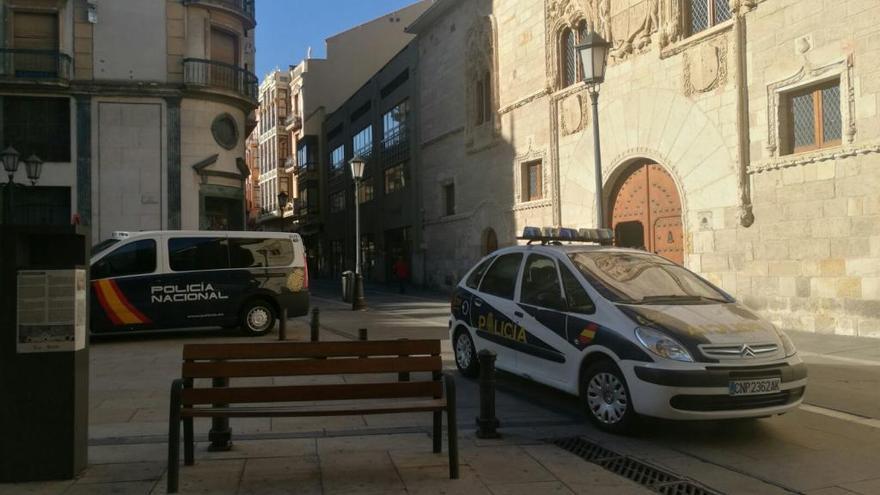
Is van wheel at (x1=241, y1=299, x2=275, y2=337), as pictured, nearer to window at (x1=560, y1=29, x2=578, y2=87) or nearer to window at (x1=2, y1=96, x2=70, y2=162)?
window at (x1=560, y1=29, x2=578, y2=87)

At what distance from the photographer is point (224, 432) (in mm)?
5559

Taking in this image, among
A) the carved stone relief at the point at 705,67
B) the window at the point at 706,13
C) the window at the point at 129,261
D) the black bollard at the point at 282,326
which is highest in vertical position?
the window at the point at 706,13

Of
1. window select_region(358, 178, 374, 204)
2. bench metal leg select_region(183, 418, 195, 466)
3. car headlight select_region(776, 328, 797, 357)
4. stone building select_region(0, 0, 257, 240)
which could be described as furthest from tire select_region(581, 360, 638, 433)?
window select_region(358, 178, 374, 204)

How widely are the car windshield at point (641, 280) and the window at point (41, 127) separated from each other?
23.4 meters

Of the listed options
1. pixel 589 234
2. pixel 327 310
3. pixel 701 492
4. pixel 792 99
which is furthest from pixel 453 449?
pixel 327 310

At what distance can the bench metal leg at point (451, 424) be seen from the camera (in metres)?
4.79

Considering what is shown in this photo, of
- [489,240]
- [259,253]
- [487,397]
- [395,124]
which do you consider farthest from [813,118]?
[395,124]

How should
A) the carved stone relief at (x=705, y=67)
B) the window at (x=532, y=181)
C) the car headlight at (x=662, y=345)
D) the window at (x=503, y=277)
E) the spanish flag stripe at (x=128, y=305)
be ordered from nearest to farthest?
the car headlight at (x=662, y=345)
the window at (x=503, y=277)
the spanish flag stripe at (x=128, y=305)
the carved stone relief at (x=705, y=67)
the window at (x=532, y=181)

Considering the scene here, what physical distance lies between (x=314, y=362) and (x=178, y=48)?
80.6ft

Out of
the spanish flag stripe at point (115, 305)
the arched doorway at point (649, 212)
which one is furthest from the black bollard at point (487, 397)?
the arched doorway at point (649, 212)

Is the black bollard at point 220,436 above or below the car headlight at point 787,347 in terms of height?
below

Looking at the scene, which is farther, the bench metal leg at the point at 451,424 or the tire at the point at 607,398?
the tire at the point at 607,398

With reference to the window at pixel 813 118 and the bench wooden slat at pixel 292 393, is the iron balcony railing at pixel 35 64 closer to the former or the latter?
the window at pixel 813 118

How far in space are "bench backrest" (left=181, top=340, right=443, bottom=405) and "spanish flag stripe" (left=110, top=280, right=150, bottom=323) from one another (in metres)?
8.70
